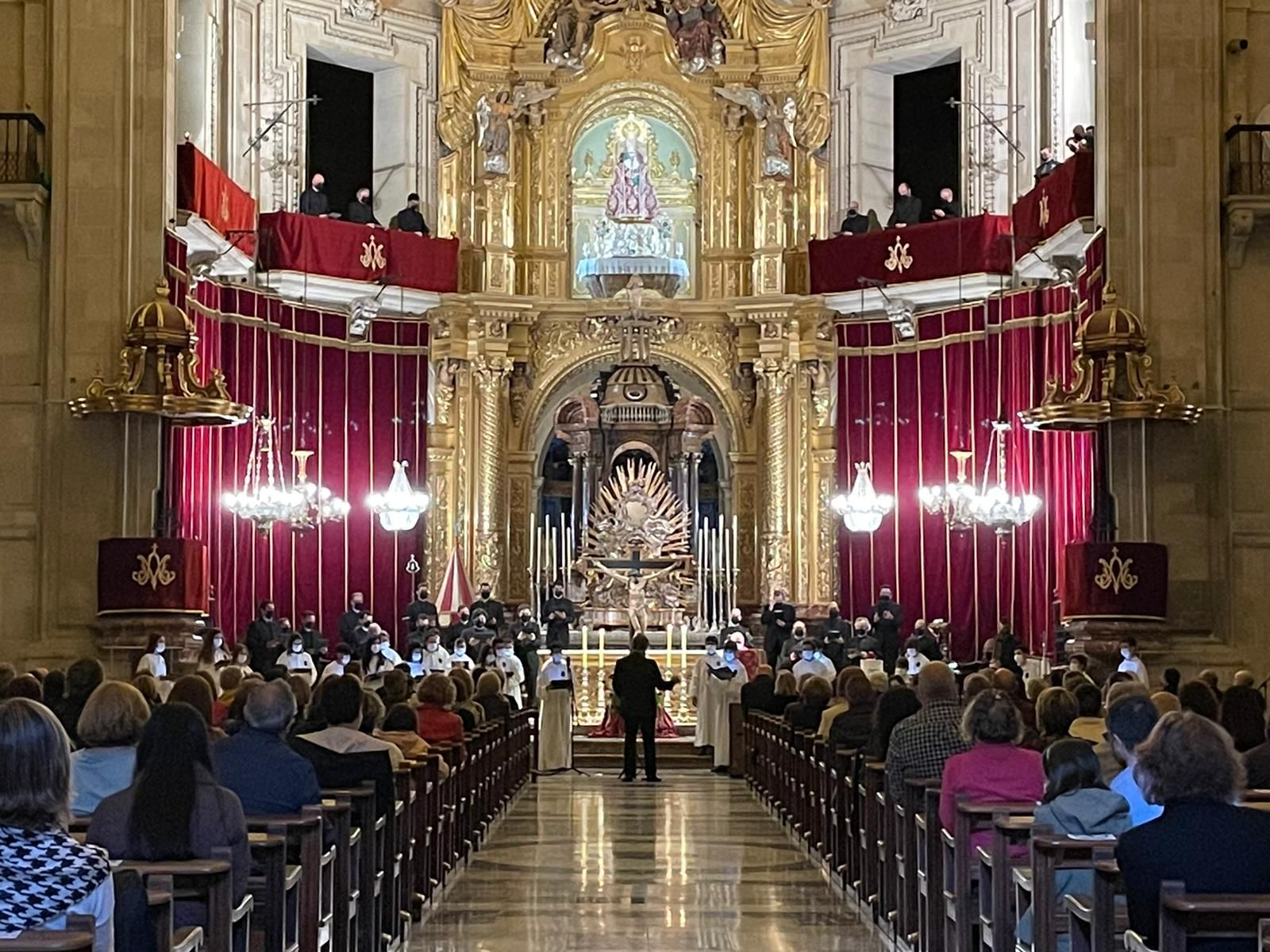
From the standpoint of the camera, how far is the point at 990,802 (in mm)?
8984

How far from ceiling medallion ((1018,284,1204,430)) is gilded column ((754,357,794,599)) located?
1028 cm

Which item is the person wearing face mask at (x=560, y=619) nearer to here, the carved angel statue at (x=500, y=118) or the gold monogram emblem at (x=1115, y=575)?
the carved angel statue at (x=500, y=118)

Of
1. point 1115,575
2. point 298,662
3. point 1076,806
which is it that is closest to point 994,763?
point 1076,806

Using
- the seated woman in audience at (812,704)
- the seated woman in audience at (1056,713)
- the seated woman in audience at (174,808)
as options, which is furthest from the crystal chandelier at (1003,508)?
the seated woman in audience at (174,808)

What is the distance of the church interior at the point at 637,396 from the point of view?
16.4 metres

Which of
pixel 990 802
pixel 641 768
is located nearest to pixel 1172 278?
pixel 641 768

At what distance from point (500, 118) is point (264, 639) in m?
8.61

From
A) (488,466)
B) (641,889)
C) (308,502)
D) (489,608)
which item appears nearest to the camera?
(641,889)

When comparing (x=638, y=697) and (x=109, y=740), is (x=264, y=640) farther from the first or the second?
(x=109, y=740)

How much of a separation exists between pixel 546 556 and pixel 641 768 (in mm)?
6551

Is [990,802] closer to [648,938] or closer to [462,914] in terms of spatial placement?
[648,938]

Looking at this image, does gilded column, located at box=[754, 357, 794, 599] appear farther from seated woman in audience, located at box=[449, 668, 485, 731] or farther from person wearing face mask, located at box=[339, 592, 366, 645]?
seated woman in audience, located at box=[449, 668, 485, 731]

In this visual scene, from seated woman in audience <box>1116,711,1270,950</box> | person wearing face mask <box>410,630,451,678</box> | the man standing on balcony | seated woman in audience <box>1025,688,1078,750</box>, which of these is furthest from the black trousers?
seated woman in audience <box>1116,711,1270,950</box>

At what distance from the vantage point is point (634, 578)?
95.1 ft
